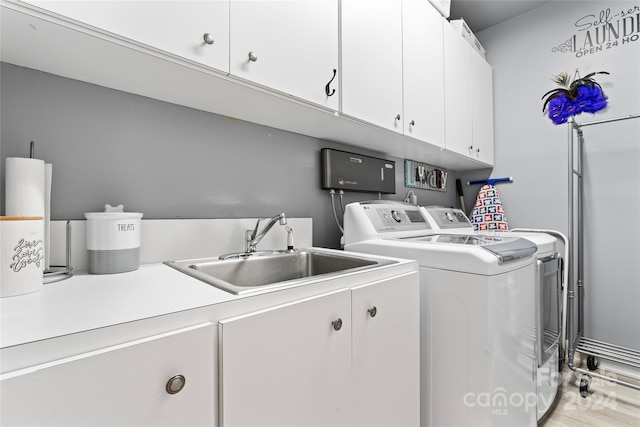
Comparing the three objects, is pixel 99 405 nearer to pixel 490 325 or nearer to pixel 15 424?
pixel 15 424

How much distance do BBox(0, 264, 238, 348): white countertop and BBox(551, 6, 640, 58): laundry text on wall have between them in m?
3.14

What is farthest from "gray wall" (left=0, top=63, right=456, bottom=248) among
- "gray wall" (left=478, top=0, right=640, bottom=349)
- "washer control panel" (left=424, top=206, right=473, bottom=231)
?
"gray wall" (left=478, top=0, right=640, bottom=349)

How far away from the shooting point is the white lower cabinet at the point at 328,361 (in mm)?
639

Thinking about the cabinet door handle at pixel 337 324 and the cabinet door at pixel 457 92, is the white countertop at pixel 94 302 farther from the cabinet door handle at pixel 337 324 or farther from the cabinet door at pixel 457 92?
the cabinet door at pixel 457 92

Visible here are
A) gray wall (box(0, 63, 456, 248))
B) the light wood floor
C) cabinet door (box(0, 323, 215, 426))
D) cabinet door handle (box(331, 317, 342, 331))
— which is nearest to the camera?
cabinet door (box(0, 323, 215, 426))

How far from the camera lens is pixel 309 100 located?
1.19m

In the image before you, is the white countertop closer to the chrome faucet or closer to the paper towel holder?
the paper towel holder

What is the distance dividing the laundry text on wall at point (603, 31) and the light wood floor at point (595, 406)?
2.38m

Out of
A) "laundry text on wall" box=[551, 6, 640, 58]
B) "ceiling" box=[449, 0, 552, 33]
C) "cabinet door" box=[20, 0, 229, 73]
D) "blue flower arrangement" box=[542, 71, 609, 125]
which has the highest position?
"ceiling" box=[449, 0, 552, 33]

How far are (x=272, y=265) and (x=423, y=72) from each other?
58.7 inches

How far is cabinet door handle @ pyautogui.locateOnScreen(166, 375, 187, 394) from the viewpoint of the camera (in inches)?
21.2

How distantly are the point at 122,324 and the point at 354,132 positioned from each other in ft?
4.50

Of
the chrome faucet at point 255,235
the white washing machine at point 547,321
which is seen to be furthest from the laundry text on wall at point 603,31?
the chrome faucet at point 255,235

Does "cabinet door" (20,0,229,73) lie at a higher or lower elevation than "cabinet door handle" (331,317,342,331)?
higher
